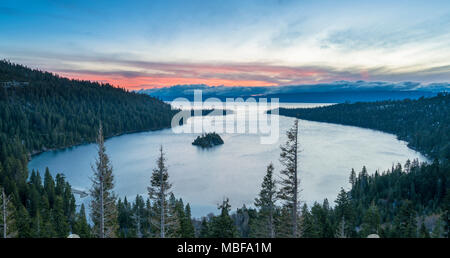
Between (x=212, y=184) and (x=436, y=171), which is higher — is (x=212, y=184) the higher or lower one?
the lower one

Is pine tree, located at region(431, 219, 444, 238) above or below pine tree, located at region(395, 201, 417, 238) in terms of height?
above

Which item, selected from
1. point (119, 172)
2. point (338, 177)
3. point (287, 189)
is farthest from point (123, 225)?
point (338, 177)

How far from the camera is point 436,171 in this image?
4919cm

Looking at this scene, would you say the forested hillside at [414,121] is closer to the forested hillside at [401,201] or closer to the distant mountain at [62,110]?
the forested hillside at [401,201]

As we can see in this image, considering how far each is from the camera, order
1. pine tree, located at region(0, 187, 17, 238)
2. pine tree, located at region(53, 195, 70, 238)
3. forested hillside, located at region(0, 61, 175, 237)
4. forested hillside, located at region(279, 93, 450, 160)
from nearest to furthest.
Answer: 1. pine tree, located at region(0, 187, 17, 238)
2. pine tree, located at region(53, 195, 70, 238)
3. forested hillside, located at region(0, 61, 175, 237)
4. forested hillside, located at region(279, 93, 450, 160)

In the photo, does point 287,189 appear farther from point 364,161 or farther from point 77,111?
point 77,111

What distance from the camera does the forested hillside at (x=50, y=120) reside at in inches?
1415

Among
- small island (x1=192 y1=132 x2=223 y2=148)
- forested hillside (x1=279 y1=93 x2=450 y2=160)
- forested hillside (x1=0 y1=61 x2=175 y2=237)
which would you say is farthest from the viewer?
forested hillside (x1=279 y1=93 x2=450 y2=160)

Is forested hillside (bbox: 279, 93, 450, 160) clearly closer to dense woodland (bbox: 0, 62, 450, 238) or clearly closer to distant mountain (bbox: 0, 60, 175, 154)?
dense woodland (bbox: 0, 62, 450, 238)

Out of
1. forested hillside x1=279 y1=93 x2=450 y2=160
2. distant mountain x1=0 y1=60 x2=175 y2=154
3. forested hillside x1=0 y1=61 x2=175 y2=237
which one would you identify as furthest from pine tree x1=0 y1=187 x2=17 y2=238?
forested hillside x1=279 y1=93 x2=450 y2=160

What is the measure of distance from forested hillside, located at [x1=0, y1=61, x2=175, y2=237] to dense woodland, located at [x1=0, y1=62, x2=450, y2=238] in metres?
0.30

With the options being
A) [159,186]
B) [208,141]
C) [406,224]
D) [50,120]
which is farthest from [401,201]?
[50,120]

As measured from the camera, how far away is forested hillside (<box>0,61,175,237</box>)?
35.9 metres
